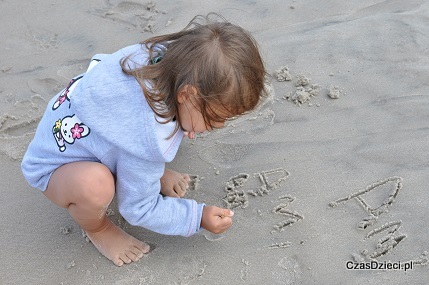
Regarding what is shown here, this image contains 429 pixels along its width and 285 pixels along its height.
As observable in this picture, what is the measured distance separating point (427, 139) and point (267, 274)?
3.00 feet

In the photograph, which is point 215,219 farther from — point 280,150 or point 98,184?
point 280,150

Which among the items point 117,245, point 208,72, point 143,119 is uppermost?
point 208,72

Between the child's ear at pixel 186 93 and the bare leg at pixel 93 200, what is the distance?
331mm

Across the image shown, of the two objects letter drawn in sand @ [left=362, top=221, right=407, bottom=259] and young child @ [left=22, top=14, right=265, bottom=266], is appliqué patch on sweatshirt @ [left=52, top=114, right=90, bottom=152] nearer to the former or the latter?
young child @ [left=22, top=14, right=265, bottom=266]

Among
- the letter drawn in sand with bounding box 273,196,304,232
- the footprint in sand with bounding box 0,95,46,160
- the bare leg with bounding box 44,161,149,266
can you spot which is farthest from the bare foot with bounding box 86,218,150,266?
the footprint in sand with bounding box 0,95,46,160

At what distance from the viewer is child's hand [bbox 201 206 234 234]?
70.5 inches

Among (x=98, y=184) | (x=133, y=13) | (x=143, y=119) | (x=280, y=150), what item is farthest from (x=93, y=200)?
(x=133, y=13)

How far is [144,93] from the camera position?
5.12ft

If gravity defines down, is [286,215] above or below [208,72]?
below

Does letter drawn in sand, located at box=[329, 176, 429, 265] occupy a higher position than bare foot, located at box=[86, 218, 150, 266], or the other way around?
letter drawn in sand, located at box=[329, 176, 429, 265]

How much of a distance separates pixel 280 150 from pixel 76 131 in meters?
0.88

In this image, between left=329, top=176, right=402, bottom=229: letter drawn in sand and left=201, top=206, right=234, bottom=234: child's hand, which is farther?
left=329, top=176, right=402, bottom=229: letter drawn in sand

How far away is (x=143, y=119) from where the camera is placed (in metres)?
1.58

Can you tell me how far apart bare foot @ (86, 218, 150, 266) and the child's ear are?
1.85 feet
